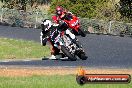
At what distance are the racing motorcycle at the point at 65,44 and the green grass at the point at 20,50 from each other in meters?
3.71

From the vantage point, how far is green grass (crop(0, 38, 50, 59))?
83.6ft

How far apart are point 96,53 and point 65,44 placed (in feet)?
15.8

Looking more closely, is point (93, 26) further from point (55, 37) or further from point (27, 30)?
point (55, 37)

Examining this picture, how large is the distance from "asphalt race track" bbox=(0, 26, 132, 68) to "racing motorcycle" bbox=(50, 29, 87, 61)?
420 millimetres

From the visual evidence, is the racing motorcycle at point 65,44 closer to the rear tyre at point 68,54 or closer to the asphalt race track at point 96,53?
the rear tyre at point 68,54

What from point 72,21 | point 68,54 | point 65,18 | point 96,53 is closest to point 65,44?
point 68,54

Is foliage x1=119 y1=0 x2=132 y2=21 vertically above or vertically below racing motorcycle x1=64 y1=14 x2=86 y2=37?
below

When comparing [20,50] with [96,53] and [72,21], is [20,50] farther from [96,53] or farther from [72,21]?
[72,21]

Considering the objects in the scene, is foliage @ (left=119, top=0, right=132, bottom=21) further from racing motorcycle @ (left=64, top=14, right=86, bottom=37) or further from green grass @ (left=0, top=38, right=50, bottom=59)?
racing motorcycle @ (left=64, top=14, right=86, bottom=37)

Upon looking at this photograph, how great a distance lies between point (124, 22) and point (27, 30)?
822 centimetres

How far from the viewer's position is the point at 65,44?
2166cm

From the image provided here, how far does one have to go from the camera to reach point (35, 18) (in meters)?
45.2

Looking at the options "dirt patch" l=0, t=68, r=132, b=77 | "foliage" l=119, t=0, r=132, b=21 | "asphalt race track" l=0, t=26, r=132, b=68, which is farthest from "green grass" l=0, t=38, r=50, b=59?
"foliage" l=119, t=0, r=132, b=21

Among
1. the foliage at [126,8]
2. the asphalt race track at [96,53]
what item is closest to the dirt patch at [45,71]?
the asphalt race track at [96,53]
